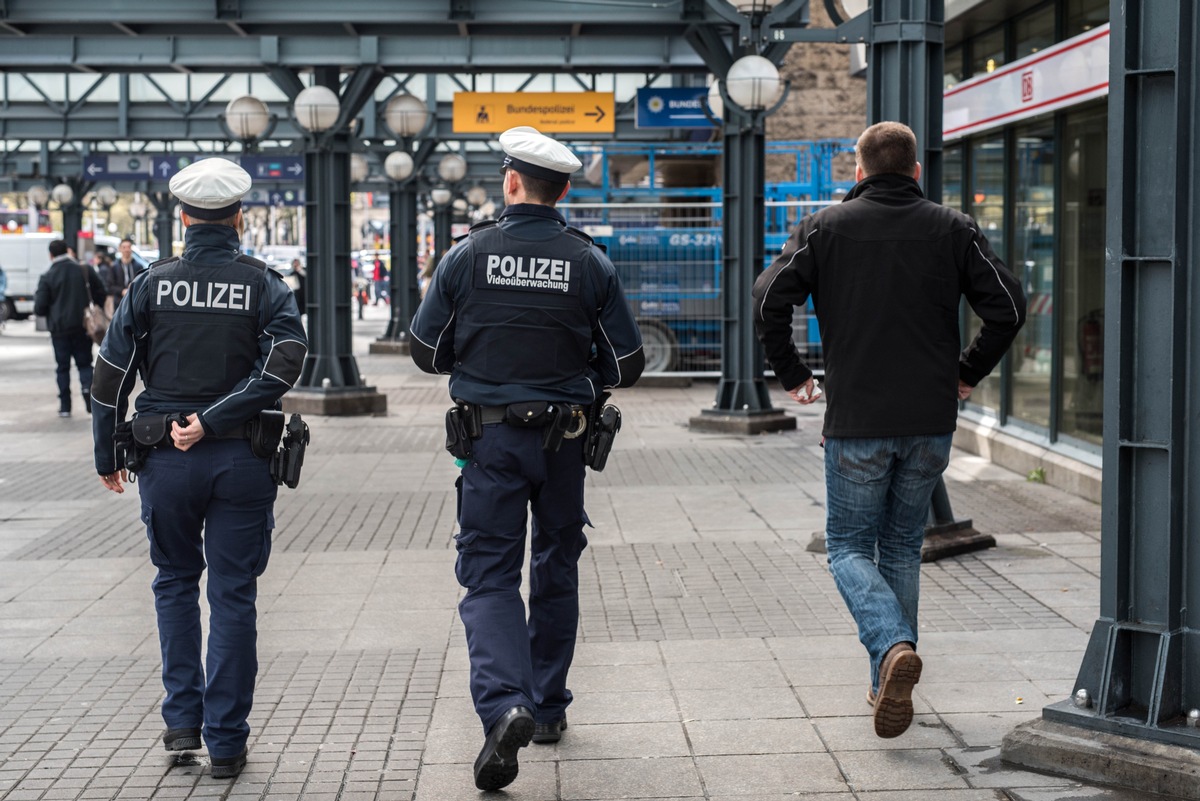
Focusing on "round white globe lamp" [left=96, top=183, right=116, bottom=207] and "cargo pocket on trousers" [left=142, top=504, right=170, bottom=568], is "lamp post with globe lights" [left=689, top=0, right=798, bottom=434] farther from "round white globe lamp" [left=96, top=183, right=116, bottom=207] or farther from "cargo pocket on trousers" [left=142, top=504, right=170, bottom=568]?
"round white globe lamp" [left=96, top=183, right=116, bottom=207]

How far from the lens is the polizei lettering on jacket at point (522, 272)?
4910 millimetres

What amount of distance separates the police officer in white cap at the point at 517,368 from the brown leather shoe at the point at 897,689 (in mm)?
1038

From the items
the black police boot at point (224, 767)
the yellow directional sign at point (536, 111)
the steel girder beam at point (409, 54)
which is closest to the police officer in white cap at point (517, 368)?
the black police boot at point (224, 767)

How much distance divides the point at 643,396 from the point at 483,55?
14.7ft

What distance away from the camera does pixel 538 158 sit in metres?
4.97

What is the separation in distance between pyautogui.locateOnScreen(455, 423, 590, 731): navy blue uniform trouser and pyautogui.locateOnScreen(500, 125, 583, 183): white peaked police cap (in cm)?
79

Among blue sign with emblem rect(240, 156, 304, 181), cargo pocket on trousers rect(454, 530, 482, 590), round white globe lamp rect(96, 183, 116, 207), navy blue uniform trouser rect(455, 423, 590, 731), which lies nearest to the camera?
navy blue uniform trouser rect(455, 423, 590, 731)

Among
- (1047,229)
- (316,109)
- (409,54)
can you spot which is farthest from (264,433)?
(409,54)

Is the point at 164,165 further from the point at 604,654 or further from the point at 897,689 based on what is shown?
the point at 897,689

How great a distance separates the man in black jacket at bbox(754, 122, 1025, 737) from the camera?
17.0 feet

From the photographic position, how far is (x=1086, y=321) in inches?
441

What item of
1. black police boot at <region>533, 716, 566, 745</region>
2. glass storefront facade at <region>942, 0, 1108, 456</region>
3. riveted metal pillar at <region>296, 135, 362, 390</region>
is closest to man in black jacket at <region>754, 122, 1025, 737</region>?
black police boot at <region>533, 716, 566, 745</region>

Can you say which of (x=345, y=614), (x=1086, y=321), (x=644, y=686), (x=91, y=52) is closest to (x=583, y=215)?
(x=91, y=52)

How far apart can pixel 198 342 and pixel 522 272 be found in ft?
3.39
